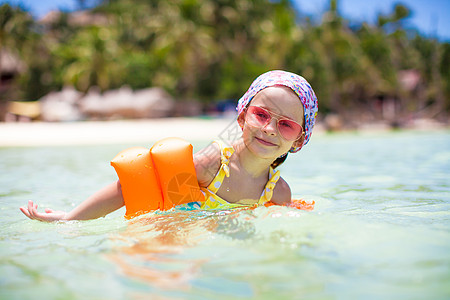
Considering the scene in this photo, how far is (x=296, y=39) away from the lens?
26.6 metres

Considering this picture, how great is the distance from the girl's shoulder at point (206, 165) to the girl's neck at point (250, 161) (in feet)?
0.48

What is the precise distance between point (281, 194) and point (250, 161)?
0.36 metres

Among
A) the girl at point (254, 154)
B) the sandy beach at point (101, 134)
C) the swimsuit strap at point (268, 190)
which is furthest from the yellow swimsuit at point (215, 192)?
the sandy beach at point (101, 134)

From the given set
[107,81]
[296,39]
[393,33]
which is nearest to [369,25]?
[393,33]

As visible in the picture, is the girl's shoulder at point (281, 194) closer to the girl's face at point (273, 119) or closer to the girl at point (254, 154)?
the girl at point (254, 154)

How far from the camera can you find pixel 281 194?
286cm

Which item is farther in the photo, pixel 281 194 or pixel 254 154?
pixel 281 194

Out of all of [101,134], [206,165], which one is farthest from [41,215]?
[101,134]

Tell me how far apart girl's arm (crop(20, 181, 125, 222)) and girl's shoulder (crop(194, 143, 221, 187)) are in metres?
0.52

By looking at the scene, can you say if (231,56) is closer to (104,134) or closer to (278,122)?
(104,134)

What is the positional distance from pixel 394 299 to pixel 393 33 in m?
34.9

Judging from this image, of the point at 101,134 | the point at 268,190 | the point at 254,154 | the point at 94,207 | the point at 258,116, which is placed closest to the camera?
the point at 94,207

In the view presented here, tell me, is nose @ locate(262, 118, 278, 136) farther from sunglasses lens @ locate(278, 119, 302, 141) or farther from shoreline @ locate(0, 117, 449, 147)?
shoreline @ locate(0, 117, 449, 147)

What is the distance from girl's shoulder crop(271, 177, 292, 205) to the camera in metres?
2.84
